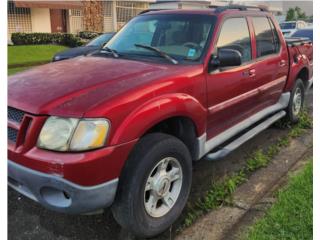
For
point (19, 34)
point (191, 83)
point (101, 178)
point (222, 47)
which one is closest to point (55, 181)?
point (101, 178)

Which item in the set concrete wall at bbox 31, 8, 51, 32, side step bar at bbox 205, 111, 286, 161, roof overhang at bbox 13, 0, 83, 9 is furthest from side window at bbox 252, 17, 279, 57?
concrete wall at bbox 31, 8, 51, 32

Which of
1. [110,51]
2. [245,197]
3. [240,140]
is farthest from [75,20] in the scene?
[245,197]

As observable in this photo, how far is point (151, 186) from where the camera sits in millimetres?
3129

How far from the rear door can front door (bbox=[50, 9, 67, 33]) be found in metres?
25.9

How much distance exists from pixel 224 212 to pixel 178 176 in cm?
61

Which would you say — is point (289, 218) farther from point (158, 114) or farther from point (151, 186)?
point (158, 114)

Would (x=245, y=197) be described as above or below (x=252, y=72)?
below

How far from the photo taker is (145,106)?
9.73 ft

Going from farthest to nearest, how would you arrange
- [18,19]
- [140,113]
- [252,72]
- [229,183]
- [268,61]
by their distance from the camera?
1. [18,19]
2. [268,61]
3. [252,72]
4. [229,183]
5. [140,113]

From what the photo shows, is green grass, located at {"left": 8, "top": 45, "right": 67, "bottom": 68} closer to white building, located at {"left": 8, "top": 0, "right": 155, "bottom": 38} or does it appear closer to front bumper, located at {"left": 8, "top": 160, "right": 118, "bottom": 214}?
white building, located at {"left": 8, "top": 0, "right": 155, "bottom": 38}

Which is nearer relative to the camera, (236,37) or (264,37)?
(236,37)

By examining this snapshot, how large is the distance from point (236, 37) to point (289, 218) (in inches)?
84.4

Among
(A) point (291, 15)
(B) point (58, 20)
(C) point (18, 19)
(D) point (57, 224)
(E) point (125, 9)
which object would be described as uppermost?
(A) point (291, 15)

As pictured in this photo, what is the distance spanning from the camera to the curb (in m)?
3.29
